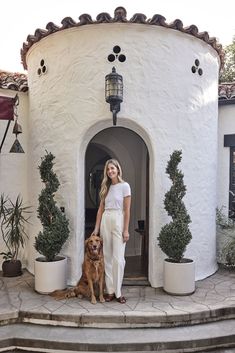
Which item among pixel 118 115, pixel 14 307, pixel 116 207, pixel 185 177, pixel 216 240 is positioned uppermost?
pixel 118 115

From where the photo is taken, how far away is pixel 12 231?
6.88 m

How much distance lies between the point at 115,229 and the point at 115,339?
1.59 m

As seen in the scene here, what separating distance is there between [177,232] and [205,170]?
69.1 inches

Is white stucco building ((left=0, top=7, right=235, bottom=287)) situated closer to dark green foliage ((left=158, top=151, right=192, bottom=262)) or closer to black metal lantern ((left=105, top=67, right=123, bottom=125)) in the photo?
black metal lantern ((left=105, top=67, right=123, bottom=125))

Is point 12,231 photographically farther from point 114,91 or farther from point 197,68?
point 197,68

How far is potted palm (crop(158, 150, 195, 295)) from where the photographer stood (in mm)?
5801

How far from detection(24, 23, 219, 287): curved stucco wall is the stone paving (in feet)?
2.54

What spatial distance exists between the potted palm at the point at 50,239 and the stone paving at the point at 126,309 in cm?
27

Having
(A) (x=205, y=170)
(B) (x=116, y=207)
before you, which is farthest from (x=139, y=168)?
(B) (x=116, y=207)

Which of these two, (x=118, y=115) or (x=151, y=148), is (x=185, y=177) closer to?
(x=151, y=148)

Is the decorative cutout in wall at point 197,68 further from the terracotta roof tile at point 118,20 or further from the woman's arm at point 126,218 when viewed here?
the woman's arm at point 126,218

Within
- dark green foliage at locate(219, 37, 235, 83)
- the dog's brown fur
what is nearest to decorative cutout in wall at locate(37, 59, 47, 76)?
the dog's brown fur

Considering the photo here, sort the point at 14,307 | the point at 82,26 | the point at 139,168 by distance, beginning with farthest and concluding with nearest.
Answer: the point at 139,168
the point at 82,26
the point at 14,307

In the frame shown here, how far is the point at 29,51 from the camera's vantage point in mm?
7145
